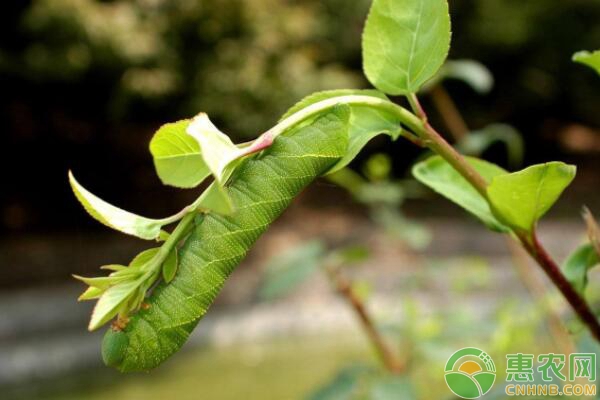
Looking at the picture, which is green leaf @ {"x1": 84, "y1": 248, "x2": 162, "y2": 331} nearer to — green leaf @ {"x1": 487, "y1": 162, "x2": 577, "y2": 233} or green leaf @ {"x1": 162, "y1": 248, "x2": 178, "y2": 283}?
green leaf @ {"x1": 162, "y1": 248, "x2": 178, "y2": 283}

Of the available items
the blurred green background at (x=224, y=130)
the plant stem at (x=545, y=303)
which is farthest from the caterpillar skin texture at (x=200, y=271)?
the blurred green background at (x=224, y=130)

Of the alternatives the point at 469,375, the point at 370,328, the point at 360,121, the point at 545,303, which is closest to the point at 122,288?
the point at 360,121

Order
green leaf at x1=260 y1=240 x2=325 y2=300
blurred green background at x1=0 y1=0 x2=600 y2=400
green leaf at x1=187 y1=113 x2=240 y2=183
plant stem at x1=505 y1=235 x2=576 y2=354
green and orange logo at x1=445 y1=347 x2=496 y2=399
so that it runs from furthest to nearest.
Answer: blurred green background at x1=0 y1=0 x2=600 y2=400 → green leaf at x1=260 y1=240 x2=325 y2=300 → plant stem at x1=505 y1=235 x2=576 y2=354 → green and orange logo at x1=445 y1=347 x2=496 y2=399 → green leaf at x1=187 y1=113 x2=240 y2=183

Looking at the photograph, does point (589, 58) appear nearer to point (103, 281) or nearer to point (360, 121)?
point (360, 121)

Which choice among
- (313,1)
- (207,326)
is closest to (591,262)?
(207,326)

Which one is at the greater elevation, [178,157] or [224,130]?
[178,157]

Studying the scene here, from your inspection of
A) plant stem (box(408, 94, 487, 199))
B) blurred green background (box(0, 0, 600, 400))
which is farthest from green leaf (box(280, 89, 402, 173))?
blurred green background (box(0, 0, 600, 400))
